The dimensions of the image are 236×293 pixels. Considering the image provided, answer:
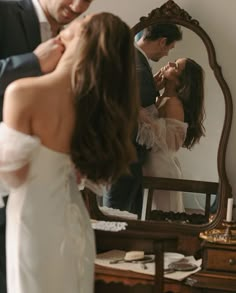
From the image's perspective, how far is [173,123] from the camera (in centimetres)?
231

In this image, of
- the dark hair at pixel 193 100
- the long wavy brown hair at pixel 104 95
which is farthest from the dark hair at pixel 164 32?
the long wavy brown hair at pixel 104 95

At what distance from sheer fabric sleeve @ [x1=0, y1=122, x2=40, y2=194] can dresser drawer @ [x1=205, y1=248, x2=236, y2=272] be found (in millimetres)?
801

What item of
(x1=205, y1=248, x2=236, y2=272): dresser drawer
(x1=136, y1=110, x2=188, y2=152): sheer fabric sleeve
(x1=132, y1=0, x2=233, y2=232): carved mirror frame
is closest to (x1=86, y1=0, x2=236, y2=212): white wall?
(x1=132, y1=0, x2=233, y2=232): carved mirror frame

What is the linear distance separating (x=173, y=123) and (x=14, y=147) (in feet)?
3.24

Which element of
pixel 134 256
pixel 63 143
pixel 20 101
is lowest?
pixel 134 256

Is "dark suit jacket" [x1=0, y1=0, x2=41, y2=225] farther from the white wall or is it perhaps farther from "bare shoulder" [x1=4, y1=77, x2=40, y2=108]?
the white wall

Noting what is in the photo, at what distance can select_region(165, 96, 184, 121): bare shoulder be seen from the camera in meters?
2.31

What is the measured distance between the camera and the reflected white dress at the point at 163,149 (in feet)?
7.57

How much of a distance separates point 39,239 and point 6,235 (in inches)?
3.9

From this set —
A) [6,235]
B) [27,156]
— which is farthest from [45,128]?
[6,235]

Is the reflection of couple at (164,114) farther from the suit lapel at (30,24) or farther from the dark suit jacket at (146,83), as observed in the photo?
the suit lapel at (30,24)

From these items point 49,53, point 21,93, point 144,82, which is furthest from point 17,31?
point 144,82

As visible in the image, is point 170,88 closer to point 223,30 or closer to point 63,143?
point 223,30

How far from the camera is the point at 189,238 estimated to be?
2211 mm
